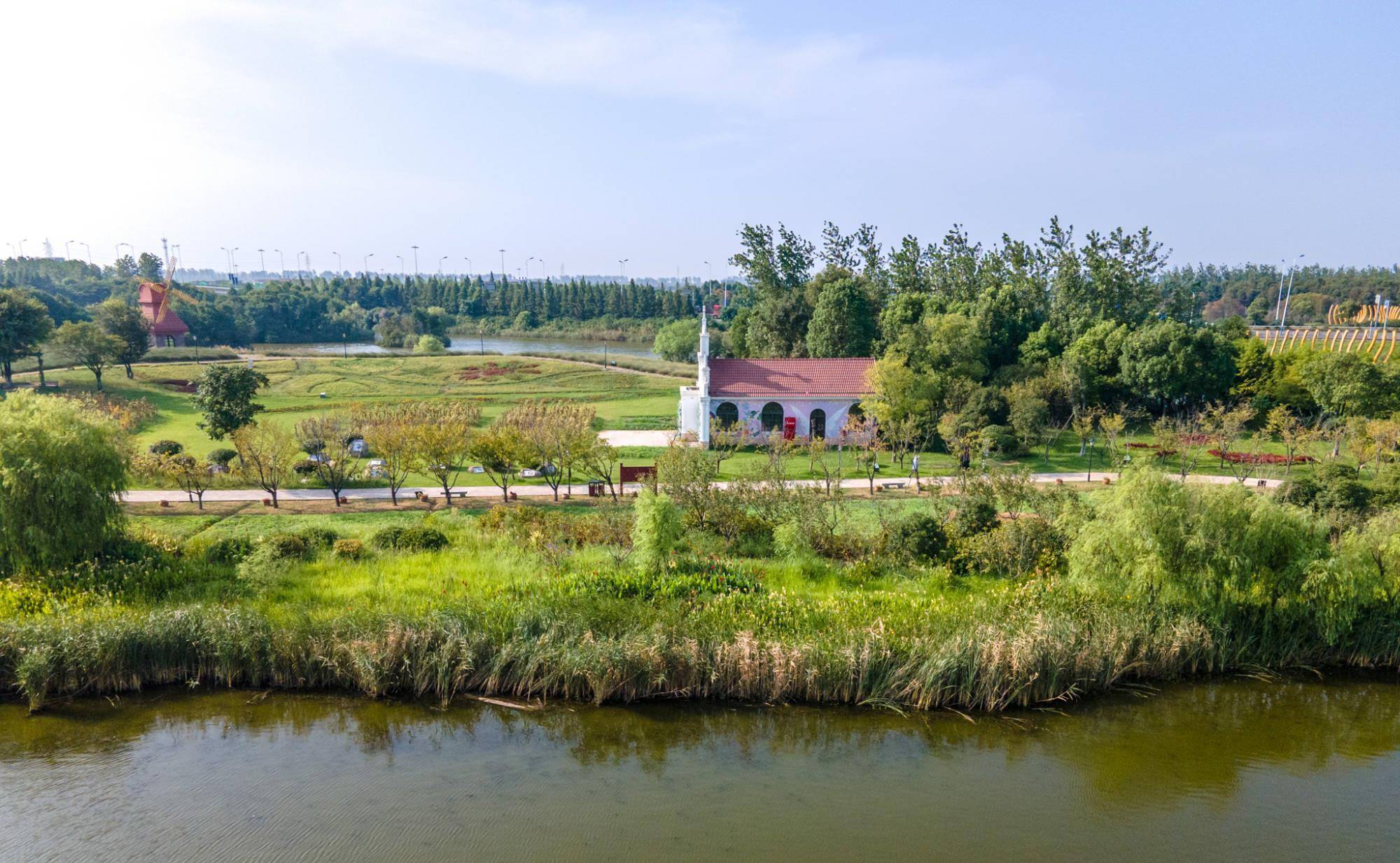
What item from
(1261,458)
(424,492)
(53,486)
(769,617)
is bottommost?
(424,492)

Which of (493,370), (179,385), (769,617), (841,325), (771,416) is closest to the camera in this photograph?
(769,617)

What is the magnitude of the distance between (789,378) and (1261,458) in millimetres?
18985

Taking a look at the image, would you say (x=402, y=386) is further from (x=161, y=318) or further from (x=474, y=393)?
(x=161, y=318)

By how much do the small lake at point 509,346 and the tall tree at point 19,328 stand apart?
29013 millimetres

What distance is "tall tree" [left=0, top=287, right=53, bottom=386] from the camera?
1821 inches

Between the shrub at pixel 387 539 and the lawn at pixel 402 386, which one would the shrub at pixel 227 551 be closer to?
the shrub at pixel 387 539

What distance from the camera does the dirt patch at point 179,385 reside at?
49938 millimetres

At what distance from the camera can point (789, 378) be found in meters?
40.6

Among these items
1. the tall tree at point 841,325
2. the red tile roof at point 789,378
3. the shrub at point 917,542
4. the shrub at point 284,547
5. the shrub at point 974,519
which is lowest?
the shrub at point 284,547

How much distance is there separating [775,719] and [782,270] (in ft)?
156

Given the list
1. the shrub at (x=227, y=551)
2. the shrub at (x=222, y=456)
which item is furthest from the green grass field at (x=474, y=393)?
the shrub at (x=227, y=551)

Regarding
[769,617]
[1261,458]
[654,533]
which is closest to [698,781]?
[769,617]

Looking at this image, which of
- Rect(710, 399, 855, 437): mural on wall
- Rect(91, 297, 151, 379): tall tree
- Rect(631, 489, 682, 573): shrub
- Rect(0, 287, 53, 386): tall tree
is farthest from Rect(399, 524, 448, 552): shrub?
Rect(91, 297, 151, 379): tall tree

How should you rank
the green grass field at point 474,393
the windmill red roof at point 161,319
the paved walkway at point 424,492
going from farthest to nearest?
the windmill red roof at point 161,319, the green grass field at point 474,393, the paved walkway at point 424,492
